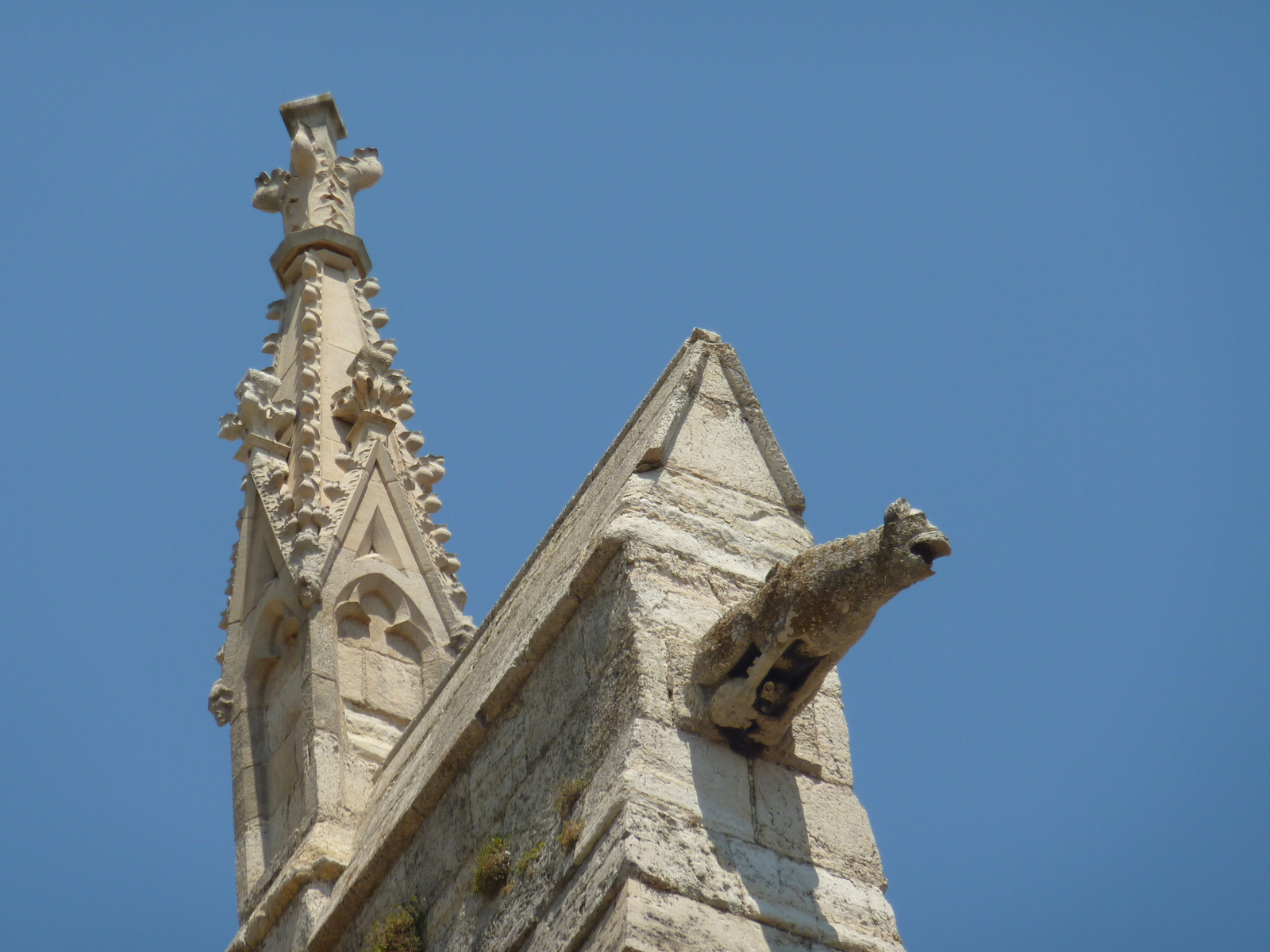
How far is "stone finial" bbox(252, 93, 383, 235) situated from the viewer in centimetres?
1164

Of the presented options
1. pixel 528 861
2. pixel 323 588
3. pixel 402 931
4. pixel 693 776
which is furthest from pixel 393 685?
pixel 693 776

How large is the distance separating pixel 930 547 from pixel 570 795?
138 centimetres

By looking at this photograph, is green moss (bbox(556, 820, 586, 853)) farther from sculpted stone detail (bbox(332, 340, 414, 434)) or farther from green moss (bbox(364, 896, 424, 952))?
sculpted stone detail (bbox(332, 340, 414, 434))

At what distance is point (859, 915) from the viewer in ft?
18.7

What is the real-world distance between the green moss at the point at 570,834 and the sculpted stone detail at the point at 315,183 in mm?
6333

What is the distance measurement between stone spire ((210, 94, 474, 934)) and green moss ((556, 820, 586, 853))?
2.23 meters

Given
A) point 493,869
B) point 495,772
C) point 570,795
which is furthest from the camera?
point 495,772

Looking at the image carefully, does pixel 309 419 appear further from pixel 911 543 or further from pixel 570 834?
pixel 911 543

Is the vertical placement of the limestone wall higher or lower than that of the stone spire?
lower

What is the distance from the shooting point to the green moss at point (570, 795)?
234 inches

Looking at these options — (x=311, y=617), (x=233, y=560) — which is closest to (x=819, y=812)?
(x=311, y=617)

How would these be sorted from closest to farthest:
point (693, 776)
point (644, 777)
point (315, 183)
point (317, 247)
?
point (644, 777) → point (693, 776) → point (317, 247) → point (315, 183)

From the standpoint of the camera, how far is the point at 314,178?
38.8 feet

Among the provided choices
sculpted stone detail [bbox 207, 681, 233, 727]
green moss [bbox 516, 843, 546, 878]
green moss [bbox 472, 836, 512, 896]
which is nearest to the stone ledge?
sculpted stone detail [bbox 207, 681, 233, 727]
